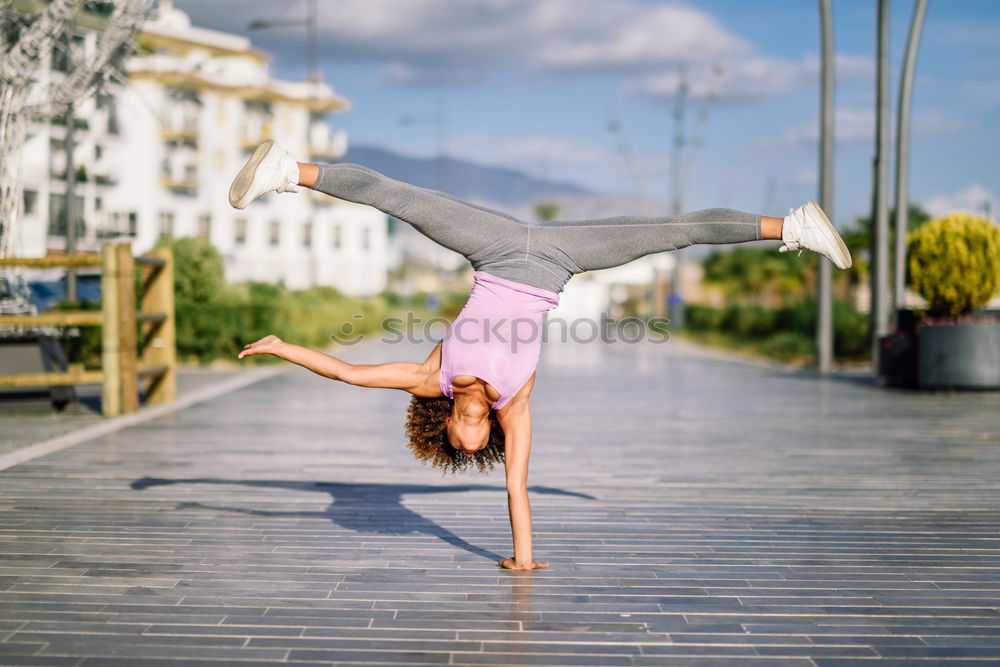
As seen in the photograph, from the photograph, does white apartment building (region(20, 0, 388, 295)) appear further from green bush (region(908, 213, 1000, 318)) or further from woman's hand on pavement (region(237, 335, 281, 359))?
woman's hand on pavement (region(237, 335, 281, 359))

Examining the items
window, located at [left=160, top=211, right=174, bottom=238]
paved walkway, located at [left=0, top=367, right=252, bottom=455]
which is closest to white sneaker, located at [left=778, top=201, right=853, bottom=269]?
paved walkway, located at [left=0, top=367, right=252, bottom=455]

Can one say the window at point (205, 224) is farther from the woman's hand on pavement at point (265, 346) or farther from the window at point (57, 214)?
the woman's hand on pavement at point (265, 346)

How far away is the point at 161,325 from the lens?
14398mm

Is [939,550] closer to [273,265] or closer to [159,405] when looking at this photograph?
[159,405]

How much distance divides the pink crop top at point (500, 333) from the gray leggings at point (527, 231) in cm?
7

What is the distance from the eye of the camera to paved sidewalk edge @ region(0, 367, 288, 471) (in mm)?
9547

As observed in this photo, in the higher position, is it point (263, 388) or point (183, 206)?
point (183, 206)

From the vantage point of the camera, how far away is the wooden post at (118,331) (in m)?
12.6

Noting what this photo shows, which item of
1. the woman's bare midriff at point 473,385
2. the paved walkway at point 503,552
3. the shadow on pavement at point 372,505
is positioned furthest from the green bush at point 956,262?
the woman's bare midriff at point 473,385

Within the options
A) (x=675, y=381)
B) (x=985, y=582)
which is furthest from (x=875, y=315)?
(x=985, y=582)

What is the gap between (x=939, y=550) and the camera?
20.1 feet

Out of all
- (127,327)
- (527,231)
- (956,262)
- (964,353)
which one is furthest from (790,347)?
(527,231)

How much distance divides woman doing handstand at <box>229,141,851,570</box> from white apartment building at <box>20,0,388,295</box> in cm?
6061

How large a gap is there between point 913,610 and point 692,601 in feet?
3.13
